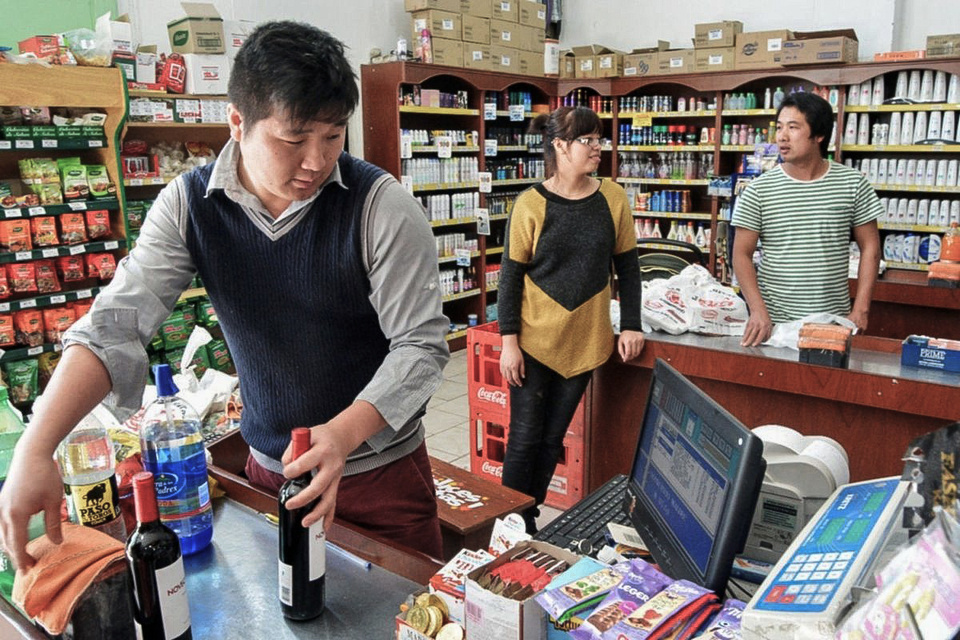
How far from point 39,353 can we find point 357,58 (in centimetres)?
362

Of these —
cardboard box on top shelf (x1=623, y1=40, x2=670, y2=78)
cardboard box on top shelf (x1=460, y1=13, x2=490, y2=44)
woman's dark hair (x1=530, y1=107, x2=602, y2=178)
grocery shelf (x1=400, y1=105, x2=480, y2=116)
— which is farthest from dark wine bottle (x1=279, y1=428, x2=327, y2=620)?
cardboard box on top shelf (x1=623, y1=40, x2=670, y2=78)

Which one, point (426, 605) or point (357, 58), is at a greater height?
point (357, 58)

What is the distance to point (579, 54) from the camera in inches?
299

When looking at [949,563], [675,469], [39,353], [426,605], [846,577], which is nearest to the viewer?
[949,563]

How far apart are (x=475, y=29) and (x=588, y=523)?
5962 millimetres

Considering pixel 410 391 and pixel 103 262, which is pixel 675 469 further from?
pixel 103 262

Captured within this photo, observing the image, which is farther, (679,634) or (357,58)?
(357,58)

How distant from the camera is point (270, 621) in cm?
126

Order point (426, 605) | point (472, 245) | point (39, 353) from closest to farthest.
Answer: point (426, 605) < point (39, 353) < point (472, 245)

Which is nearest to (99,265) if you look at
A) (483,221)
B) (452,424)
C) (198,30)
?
(198,30)

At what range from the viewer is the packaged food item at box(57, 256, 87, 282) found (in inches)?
178

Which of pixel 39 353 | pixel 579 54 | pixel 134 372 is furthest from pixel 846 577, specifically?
pixel 579 54

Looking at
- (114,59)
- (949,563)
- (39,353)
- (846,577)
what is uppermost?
(114,59)

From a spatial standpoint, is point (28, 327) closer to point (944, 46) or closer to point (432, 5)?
point (432, 5)
